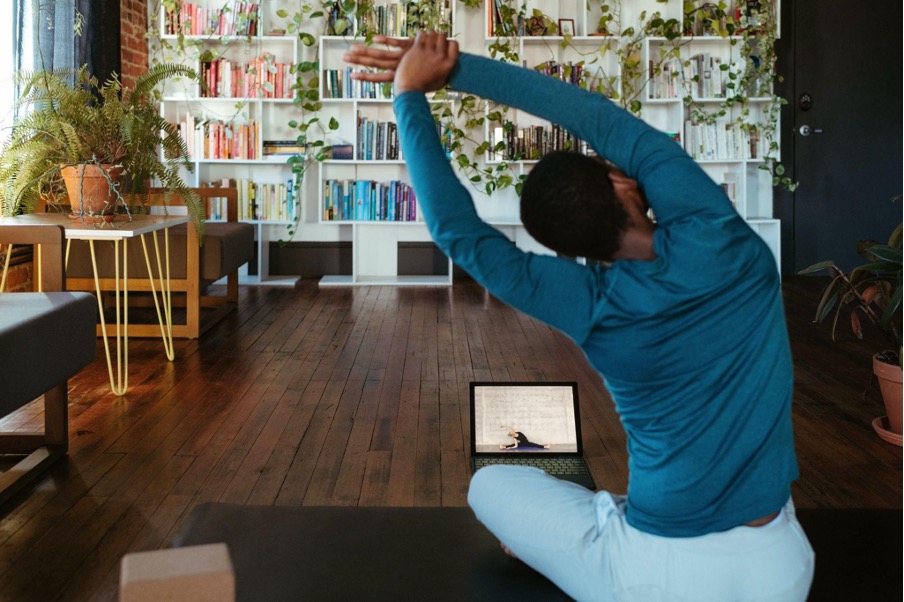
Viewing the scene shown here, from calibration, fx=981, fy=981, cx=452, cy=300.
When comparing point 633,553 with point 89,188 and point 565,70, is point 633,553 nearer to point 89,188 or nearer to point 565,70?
point 89,188

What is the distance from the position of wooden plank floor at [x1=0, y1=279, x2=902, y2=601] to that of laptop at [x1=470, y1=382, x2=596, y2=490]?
0.10 m

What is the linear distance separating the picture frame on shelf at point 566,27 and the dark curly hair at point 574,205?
5535 millimetres

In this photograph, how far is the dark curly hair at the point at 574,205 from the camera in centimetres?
124

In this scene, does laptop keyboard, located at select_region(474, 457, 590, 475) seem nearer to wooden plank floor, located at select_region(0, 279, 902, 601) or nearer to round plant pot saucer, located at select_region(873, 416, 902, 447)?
wooden plank floor, located at select_region(0, 279, 902, 601)

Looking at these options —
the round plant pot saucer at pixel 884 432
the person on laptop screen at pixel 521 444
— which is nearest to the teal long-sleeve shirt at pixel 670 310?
the person on laptop screen at pixel 521 444

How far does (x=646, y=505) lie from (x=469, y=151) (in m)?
5.52

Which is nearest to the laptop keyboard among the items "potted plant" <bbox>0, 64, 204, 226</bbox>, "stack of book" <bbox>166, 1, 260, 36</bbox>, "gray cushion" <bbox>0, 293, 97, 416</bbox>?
"gray cushion" <bbox>0, 293, 97, 416</bbox>

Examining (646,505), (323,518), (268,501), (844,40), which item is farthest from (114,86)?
(844,40)

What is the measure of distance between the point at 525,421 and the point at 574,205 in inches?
60.4

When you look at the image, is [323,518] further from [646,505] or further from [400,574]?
[646,505]

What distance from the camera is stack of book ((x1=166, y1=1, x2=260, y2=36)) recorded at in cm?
637

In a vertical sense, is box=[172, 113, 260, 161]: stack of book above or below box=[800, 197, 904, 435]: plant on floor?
above

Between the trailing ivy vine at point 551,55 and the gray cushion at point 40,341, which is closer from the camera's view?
the gray cushion at point 40,341

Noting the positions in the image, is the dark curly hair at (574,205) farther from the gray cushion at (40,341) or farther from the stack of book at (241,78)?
the stack of book at (241,78)
